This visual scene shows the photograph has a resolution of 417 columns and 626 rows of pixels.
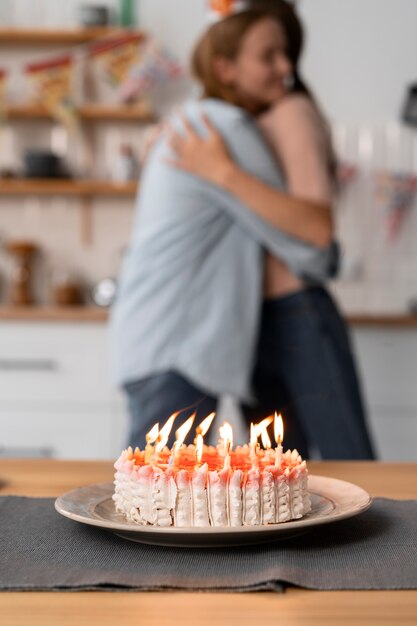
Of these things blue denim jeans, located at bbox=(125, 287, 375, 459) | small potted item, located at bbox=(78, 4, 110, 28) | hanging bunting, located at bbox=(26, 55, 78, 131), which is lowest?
blue denim jeans, located at bbox=(125, 287, 375, 459)

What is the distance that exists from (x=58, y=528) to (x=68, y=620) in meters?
0.24

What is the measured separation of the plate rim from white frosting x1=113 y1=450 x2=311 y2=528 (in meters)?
0.01

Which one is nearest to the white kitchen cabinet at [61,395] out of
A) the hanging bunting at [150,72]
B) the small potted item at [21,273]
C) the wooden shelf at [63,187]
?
the small potted item at [21,273]

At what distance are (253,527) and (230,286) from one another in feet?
3.98

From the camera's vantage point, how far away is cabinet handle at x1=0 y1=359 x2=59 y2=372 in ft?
11.0

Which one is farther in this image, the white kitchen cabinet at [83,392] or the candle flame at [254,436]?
the white kitchen cabinet at [83,392]

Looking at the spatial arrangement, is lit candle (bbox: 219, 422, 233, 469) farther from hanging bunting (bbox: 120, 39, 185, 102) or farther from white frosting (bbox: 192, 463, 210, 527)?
hanging bunting (bbox: 120, 39, 185, 102)

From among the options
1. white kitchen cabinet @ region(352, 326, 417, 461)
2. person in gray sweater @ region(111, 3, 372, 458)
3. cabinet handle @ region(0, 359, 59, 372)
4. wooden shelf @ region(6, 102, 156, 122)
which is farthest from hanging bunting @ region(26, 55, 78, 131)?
person in gray sweater @ region(111, 3, 372, 458)

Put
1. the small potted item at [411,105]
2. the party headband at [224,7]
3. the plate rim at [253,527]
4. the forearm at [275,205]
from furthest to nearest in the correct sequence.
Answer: the small potted item at [411,105]
the party headband at [224,7]
the forearm at [275,205]
the plate rim at [253,527]

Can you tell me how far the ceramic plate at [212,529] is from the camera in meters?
0.70

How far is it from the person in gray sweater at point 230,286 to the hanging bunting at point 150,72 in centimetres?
202

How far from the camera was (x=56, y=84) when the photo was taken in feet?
12.9

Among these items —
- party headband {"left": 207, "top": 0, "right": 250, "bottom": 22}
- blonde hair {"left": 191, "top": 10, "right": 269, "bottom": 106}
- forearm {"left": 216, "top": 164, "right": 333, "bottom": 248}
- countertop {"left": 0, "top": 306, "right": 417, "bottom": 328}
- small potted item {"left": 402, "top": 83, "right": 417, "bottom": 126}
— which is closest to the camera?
forearm {"left": 216, "top": 164, "right": 333, "bottom": 248}

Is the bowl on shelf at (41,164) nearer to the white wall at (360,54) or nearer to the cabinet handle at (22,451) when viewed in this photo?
the white wall at (360,54)
